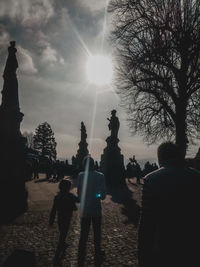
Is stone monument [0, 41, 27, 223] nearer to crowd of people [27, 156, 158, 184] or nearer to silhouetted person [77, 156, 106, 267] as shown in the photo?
silhouetted person [77, 156, 106, 267]

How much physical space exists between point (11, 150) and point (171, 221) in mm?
8231

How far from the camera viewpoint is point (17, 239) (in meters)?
5.55

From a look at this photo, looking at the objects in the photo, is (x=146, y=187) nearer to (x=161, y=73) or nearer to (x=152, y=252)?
(x=152, y=252)

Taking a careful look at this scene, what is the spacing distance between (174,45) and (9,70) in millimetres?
8440

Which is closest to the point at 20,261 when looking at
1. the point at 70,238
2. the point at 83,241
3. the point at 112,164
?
the point at 83,241

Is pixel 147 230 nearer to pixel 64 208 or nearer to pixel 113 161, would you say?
pixel 64 208

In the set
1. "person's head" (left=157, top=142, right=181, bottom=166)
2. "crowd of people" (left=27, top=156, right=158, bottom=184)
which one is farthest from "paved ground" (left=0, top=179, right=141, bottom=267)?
"crowd of people" (left=27, top=156, right=158, bottom=184)

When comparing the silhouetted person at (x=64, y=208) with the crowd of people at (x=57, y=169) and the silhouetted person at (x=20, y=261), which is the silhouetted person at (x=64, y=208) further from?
the crowd of people at (x=57, y=169)

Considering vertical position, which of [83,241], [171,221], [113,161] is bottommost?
[83,241]

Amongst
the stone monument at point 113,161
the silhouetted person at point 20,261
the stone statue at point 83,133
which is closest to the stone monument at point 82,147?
the stone statue at point 83,133

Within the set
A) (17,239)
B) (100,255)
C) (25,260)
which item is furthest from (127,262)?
(17,239)

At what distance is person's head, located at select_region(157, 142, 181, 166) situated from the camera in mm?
2123

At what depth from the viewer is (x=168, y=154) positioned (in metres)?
2.14

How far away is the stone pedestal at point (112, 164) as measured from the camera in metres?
18.0
